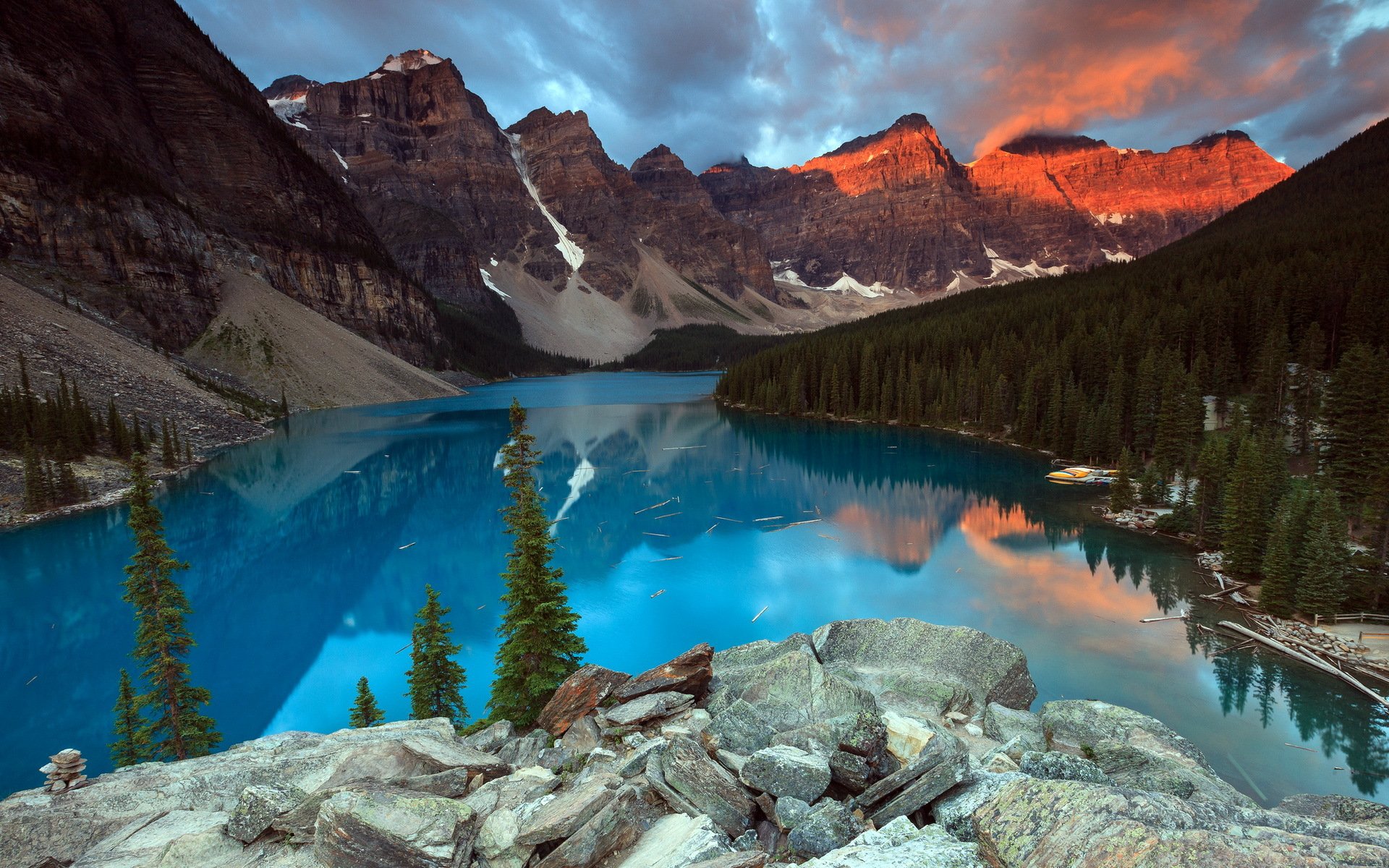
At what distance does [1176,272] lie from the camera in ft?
213

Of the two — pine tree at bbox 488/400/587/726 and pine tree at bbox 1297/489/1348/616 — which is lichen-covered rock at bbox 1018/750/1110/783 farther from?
pine tree at bbox 1297/489/1348/616

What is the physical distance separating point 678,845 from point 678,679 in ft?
15.4

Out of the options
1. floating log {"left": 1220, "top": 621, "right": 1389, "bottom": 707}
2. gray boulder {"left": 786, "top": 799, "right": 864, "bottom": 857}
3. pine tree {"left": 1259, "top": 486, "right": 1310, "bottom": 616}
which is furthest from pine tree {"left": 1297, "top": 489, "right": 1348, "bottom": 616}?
gray boulder {"left": 786, "top": 799, "right": 864, "bottom": 857}

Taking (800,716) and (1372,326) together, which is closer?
(800,716)

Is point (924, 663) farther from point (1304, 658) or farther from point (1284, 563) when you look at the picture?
point (1284, 563)

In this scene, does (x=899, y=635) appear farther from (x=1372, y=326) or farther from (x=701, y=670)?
(x=1372, y=326)

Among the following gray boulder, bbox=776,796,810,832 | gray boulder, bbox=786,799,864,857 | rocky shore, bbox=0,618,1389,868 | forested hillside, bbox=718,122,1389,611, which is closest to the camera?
rocky shore, bbox=0,618,1389,868

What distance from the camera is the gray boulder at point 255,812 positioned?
621cm

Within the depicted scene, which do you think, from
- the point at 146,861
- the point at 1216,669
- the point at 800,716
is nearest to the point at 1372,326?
the point at 1216,669

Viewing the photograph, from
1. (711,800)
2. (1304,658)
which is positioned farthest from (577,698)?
(1304,658)

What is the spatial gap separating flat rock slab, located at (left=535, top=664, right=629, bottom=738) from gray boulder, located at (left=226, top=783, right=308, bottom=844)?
13.9 feet

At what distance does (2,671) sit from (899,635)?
25.4 m

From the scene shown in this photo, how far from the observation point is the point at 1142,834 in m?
4.31

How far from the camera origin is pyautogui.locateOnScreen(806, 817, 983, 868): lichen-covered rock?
4.96 meters
